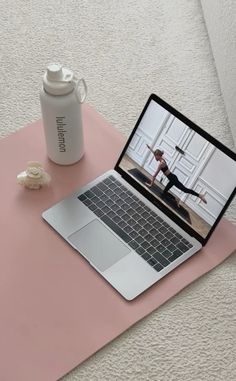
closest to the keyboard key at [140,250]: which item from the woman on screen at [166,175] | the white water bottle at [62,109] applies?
the woman on screen at [166,175]

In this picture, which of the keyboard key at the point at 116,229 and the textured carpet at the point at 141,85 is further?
the keyboard key at the point at 116,229

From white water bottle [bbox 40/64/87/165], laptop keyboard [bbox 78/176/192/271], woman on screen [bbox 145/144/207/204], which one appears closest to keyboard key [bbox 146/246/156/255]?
laptop keyboard [bbox 78/176/192/271]

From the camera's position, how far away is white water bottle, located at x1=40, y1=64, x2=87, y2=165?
1.06 meters

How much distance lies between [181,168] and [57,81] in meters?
0.26

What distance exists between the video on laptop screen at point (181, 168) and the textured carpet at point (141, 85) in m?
0.12

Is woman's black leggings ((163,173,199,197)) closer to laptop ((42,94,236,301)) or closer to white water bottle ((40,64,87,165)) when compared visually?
laptop ((42,94,236,301))

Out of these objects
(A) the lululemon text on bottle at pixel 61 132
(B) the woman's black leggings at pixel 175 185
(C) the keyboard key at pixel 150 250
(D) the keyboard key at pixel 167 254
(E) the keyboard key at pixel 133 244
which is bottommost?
(D) the keyboard key at pixel 167 254

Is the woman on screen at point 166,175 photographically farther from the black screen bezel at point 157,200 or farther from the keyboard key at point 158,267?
the keyboard key at point 158,267

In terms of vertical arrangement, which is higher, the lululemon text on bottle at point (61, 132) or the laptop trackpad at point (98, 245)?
the lululemon text on bottle at point (61, 132)

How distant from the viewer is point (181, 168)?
1087mm

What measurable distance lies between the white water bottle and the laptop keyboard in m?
0.10

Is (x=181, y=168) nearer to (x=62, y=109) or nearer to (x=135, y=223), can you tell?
(x=135, y=223)

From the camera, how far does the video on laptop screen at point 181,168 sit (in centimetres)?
104

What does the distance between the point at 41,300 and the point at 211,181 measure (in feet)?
1.14
